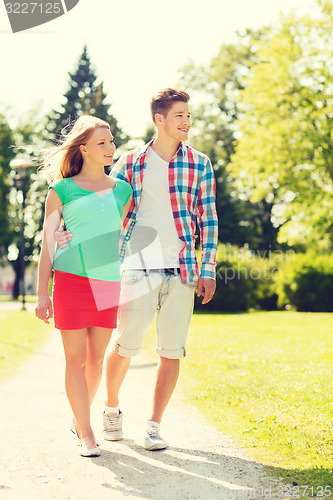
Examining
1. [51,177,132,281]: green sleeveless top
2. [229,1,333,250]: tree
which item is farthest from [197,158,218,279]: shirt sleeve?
[229,1,333,250]: tree

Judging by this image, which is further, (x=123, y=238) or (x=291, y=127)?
(x=291, y=127)

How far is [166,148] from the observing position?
425 cm

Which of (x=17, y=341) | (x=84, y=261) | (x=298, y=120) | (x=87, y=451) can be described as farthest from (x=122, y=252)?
(x=298, y=120)

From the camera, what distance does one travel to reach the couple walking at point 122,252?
3.85 m

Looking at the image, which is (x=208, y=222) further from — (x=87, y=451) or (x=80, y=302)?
(x=87, y=451)

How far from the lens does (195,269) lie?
13.4ft

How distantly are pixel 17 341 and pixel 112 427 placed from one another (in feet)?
24.2

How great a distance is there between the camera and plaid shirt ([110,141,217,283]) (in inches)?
161

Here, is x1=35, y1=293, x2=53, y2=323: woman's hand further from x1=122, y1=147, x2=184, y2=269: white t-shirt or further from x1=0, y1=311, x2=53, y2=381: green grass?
x1=0, y1=311, x2=53, y2=381: green grass

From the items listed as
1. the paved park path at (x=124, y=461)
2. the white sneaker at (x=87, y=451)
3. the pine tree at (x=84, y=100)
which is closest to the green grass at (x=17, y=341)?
the paved park path at (x=124, y=461)

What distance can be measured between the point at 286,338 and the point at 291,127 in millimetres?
14748

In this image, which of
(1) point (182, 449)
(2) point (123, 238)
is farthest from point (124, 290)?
(1) point (182, 449)

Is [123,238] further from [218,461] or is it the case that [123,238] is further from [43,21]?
[43,21]

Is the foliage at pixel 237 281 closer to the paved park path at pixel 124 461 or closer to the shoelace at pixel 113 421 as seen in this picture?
the paved park path at pixel 124 461
